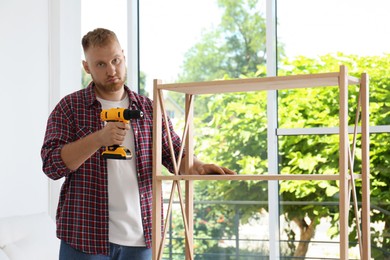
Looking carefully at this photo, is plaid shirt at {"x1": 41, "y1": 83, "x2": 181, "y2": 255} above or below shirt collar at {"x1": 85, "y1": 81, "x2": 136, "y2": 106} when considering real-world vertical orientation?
below

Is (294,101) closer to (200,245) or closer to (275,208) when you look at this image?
(275,208)

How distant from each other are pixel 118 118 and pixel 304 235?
1.92m

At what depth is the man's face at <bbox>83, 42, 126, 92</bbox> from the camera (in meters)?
2.21

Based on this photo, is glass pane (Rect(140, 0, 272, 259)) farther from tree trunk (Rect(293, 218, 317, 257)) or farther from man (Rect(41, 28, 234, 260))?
man (Rect(41, 28, 234, 260))

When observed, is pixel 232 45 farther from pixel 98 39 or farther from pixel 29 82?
pixel 98 39

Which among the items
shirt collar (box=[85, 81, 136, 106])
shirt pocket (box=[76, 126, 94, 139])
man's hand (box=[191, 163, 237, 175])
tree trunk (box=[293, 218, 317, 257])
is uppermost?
shirt collar (box=[85, 81, 136, 106])

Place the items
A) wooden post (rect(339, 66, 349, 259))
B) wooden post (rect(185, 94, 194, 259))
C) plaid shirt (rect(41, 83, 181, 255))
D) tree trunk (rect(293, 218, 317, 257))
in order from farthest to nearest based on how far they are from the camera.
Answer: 1. tree trunk (rect(293, 218, 317, 257))
2. wooden post (rect(185, 94, 194, 259))
3. plaid shirt (rect(41, 83, 181, 255))
4. wooden post (rect(339, 66, 349, 259))

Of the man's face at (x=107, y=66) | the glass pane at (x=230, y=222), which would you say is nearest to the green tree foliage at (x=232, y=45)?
the glass pane at (x=230, y=222)

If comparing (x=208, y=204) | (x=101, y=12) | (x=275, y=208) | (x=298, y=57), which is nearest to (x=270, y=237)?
(x=275, y=208)

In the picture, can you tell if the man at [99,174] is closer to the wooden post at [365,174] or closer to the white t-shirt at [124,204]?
the white t-shirt at [124,204]

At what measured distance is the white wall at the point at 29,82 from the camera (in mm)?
3402

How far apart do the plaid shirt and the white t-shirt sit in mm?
19

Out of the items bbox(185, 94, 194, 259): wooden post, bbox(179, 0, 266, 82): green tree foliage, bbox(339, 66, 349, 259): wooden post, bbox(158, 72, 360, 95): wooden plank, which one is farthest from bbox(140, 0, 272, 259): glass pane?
bbox(339, 66, 349, 259): wooden post

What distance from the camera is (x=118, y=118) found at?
203cm
